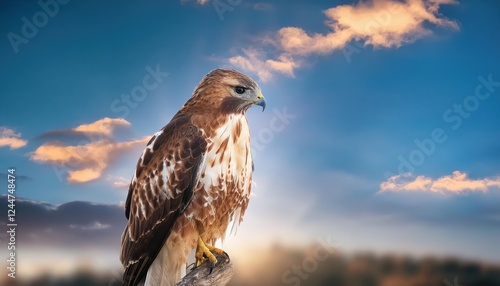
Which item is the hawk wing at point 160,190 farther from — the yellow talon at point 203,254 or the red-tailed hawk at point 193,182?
the yellow talon at point 203,254

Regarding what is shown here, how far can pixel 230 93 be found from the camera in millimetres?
3639

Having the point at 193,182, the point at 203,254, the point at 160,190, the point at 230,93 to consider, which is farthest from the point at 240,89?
the point at 203,254

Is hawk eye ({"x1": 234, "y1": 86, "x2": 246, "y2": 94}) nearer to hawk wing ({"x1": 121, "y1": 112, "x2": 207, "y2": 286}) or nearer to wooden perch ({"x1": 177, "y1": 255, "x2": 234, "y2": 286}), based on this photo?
hawk wing ({"x1": 121, "y1": 112, "x2": 207, "y2": 286})

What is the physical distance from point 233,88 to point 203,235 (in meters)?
1.03

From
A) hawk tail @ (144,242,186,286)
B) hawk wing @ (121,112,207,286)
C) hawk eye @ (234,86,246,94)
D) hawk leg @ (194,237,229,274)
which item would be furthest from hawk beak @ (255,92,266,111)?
hawk tail @ (144,242,186,286)

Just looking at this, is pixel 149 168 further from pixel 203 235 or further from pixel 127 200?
pixel 203 235

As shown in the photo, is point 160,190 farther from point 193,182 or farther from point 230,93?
point 230,93

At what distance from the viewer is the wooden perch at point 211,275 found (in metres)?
3.48

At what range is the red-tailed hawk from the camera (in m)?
3.49

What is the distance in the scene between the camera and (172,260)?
3539 millimetres

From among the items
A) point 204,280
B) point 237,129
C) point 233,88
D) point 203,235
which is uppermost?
point 233,88

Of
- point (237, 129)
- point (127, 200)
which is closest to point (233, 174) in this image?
point (237, 129)

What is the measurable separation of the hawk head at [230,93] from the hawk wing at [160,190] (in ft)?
0.64

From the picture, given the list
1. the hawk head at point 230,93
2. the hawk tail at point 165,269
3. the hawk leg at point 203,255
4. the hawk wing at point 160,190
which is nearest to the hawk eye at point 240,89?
the hawk head at point 230,93
